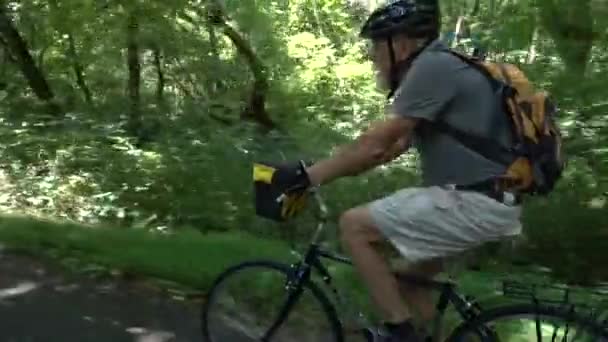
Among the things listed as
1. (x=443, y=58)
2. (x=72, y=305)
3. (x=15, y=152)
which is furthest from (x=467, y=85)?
(x=15, y=152)

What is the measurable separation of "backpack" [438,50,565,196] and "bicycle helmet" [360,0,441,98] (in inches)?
8.0

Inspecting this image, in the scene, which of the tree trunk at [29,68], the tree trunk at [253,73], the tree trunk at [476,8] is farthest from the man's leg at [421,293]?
the tree trunk at [29,68]

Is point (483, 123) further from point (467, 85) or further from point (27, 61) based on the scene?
point (27, 61)

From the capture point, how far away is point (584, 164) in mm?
8867

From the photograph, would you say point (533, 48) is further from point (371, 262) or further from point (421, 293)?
point (371, 262)

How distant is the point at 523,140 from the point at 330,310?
1416mm

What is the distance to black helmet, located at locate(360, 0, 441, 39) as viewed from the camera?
151 inches

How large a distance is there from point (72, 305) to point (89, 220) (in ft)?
20.8

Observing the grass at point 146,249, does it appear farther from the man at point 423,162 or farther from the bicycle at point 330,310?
the man at point 423,162

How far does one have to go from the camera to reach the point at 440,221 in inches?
151

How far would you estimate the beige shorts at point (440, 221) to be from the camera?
12.4 ft

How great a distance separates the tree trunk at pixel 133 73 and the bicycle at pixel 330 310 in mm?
9230

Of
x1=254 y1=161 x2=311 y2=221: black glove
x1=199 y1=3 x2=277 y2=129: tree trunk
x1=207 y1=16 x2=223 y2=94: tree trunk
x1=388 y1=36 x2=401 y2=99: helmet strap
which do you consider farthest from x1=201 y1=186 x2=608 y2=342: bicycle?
x1=207 y1=16 x2=223 y2=94: tree trunk

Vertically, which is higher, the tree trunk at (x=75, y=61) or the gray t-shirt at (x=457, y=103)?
the gray t-shirt at (x=457, y=103)
